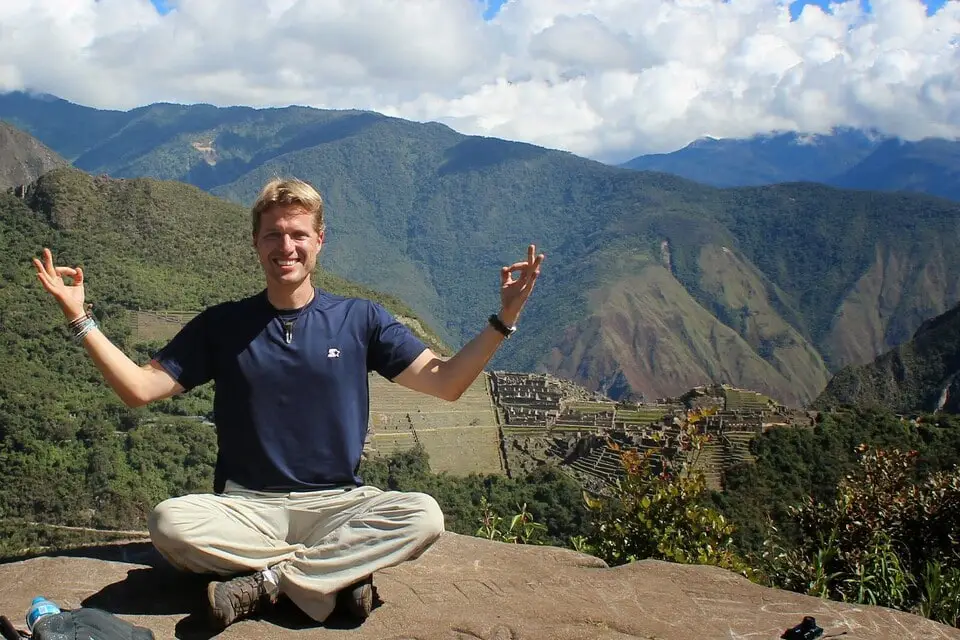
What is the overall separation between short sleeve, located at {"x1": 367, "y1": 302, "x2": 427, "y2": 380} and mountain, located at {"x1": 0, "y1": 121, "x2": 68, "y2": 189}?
491 ft

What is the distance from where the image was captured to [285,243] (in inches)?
196

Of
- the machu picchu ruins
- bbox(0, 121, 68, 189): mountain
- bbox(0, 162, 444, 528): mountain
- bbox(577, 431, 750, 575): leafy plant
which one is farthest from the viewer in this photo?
bbox(0, 121, 68, 189): mountain

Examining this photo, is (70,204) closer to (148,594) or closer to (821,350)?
(148,594)

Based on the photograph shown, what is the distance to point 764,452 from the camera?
110ft

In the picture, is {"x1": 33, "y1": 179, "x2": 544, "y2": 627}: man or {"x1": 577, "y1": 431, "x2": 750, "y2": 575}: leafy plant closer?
{"x1": 33, "y1": 179, "x2": 544, "y2": 627}: man

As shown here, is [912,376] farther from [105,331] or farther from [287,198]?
[287,198]

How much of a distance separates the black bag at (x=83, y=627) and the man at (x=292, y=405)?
686 millimetres

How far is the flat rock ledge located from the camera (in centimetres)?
473

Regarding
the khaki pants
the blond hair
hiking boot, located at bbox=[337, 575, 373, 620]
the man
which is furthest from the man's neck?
hiking boot, located at bbox=[337, 575, 373, 620]

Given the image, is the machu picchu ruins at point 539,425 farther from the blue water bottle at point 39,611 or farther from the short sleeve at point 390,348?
the blue water bottle at point 39,611

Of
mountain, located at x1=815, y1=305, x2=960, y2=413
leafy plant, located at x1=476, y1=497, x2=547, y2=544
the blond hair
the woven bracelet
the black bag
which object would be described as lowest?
mountain, located at x1=815, y1=305, x2=960, y2=413

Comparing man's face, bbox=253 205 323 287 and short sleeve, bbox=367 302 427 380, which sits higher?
man's face, bbox=253 205 323 287

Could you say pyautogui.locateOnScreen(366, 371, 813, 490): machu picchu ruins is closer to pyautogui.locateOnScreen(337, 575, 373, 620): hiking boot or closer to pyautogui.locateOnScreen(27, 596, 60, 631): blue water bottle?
pyautogui.locateOnScreen(337, 575, 373, 620): hiking boot

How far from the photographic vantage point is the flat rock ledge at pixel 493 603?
186 inches
